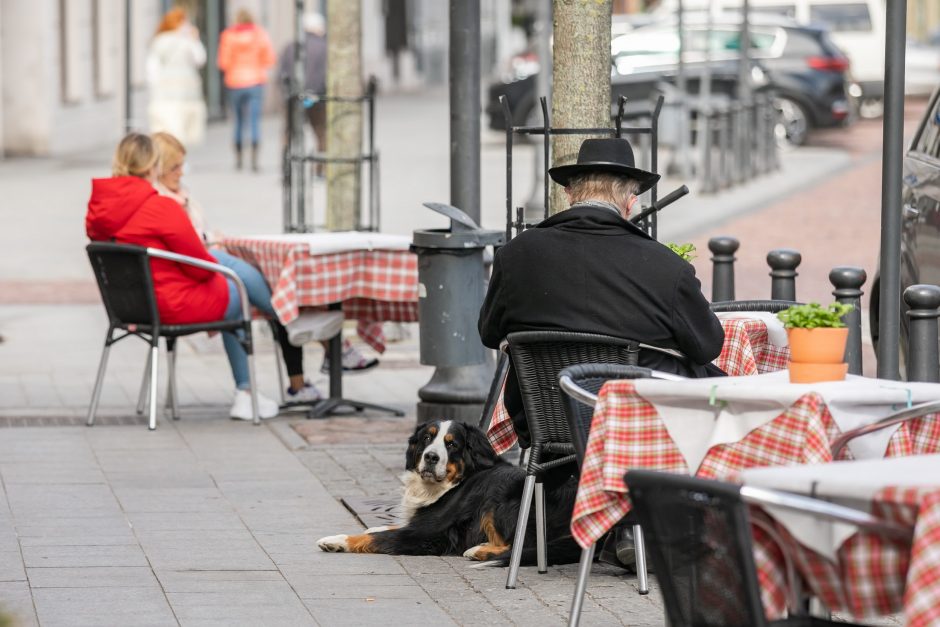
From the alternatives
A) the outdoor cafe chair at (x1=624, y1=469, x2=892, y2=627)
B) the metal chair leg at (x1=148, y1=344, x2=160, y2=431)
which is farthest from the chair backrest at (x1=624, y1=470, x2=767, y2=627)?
the metal chair leg at (x1=148, y1=344, x2=160, y2=431)

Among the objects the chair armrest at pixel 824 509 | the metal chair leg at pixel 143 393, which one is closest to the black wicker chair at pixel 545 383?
the chair armrest at pixel 824 509

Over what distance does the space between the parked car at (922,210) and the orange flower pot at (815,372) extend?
3.68 meters

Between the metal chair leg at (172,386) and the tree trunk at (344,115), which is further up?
the tree trunk at (344,115)

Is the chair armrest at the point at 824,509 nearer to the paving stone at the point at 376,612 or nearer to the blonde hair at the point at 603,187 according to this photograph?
the paving stone at the point at 376,612

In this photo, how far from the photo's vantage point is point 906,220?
895 centimetres

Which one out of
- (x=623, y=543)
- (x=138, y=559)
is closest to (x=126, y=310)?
(x=138, y=559)

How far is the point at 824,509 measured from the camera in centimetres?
347

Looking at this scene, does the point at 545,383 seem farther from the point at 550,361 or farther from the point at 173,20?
the point at 173,20

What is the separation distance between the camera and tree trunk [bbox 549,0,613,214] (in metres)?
7.52

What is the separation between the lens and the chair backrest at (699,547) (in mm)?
3490

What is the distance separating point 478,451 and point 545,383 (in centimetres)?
54

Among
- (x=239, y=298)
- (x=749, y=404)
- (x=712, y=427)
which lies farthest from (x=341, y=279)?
(x=749, y=404)

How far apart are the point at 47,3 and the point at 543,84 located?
359 inches

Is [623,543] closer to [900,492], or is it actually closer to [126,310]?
[900,492]
